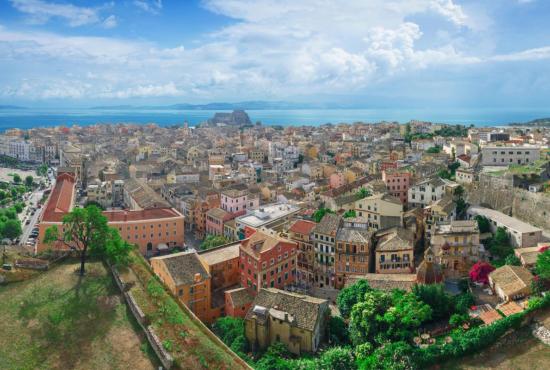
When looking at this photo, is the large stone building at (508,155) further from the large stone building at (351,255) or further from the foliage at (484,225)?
the large stone building at (351,255)

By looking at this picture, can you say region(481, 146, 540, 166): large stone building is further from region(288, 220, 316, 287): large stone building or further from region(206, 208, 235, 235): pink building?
region(206, 208, 235, 235): pink building

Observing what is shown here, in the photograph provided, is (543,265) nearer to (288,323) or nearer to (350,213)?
(288,323)

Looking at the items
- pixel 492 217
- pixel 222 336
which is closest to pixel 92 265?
pixel 222 336

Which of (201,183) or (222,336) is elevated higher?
(201,183)

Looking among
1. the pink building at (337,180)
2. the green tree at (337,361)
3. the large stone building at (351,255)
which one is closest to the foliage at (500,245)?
the large stone building at (351,255)

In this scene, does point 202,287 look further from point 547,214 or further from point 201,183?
point 201,183

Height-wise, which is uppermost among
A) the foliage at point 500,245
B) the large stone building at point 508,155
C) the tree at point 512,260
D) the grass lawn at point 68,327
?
the large stone building at point 508,155

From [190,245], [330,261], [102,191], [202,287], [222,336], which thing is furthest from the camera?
[102,191]
